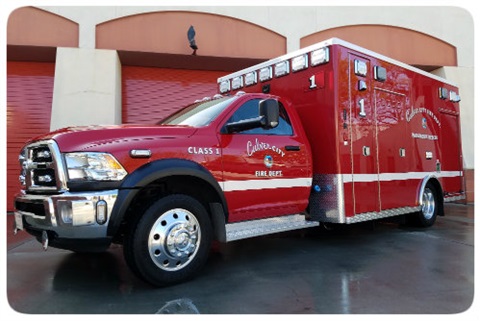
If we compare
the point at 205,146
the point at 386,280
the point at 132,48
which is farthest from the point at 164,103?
the point at 386,280

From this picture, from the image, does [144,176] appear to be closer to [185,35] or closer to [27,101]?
[185,35]

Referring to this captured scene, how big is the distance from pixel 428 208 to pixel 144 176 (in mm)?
5510

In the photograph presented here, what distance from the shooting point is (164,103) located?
11.0m

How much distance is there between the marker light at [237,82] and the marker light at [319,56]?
53.9 inches

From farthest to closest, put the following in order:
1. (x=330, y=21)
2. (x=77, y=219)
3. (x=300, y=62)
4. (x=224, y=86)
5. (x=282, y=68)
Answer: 1. (x=330, y=21)
2. (x=224, y=86)
3. (x=282, y=68)
4. (x=300, y=62)
5. (x=77, y=219)

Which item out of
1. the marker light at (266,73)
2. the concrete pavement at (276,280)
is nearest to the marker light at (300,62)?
the marker light at (266,73)

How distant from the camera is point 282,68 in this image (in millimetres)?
5520

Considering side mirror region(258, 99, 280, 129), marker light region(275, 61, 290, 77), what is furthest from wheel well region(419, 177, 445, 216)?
Answer: side mirror region(258, 99, 280, 129)


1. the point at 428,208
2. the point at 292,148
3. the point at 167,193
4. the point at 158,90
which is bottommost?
the point at 428,208

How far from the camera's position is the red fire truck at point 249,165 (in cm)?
344

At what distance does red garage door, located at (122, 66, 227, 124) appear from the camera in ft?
35.3

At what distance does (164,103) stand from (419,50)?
26.4ft

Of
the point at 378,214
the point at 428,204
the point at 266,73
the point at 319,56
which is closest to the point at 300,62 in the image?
the point at 319,56

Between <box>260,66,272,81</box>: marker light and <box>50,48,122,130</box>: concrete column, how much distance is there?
17.2ft
